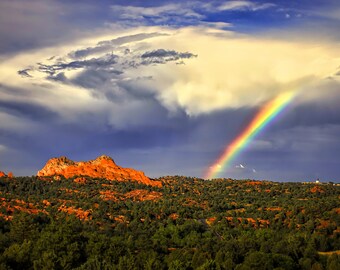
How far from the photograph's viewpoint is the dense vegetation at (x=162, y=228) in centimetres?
7462

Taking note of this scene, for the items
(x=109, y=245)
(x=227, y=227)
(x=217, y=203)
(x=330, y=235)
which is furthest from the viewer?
(x=217, y=203)

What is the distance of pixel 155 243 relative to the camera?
101 meters

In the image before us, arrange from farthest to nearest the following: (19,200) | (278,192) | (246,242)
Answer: (278,192) < (19,200) < (246,242)

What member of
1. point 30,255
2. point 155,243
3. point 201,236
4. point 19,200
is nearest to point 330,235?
point 201,236

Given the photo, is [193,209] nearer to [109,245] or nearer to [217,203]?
[217,203]

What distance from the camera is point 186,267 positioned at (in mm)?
70562

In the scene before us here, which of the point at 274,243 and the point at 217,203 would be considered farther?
the point at 217,203

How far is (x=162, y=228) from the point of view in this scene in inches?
4889

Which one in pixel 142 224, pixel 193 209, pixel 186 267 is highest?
pixel 193 209

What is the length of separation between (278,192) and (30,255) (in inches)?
5524

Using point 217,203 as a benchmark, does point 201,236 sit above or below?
below

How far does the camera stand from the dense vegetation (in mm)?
74625

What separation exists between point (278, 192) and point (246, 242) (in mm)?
103515

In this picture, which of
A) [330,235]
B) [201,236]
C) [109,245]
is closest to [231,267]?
[109,245]
